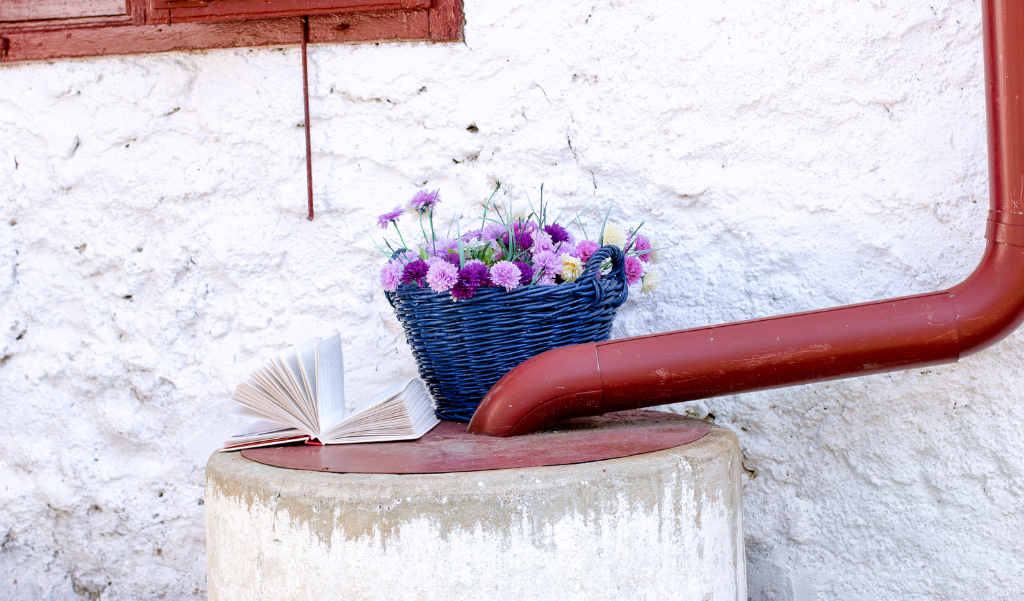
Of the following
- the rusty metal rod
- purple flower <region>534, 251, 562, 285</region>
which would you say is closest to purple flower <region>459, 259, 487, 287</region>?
purple flower <region>534, 251, 562, 285</region>

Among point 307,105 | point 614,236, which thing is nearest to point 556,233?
point 614,236

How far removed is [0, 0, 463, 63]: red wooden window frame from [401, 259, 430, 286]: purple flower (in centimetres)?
71

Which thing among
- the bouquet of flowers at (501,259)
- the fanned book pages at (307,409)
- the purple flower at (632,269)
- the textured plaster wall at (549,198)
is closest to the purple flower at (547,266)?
the bouquet of flowers at (501,259)

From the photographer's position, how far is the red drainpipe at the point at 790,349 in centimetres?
147

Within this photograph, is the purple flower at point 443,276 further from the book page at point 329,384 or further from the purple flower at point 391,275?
the book page at point 329,384

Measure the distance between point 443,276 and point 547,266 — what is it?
0.70 feet

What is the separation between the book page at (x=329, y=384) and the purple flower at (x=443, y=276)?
27cm

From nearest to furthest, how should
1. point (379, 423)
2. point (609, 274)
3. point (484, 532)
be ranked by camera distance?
point (484, 532)
point (379, 423)
point (609, 274)

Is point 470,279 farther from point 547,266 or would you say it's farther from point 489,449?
point 489,449

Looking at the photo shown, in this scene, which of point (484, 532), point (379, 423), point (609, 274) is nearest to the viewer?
point (484, 532)

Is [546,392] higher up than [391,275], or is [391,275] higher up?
[391,275]

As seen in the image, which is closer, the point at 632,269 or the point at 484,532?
the point at 484,532

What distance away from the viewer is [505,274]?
1.51 meters

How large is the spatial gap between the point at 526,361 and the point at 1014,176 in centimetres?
101
